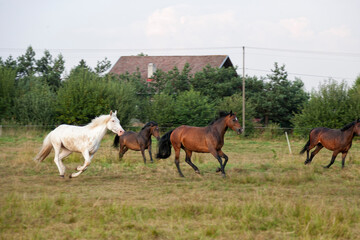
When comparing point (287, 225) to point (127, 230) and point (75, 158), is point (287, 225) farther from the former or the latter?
point (75, 158)

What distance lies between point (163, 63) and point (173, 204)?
34.9 metres

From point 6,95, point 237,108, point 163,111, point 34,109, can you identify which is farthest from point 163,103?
point 6,95

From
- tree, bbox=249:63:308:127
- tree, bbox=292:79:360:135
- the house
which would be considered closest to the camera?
tree, bbox=292:79:360:135

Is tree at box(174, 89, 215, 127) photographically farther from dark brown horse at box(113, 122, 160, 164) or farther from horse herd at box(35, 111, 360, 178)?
horse herd at box(35, 111, 360, 178)

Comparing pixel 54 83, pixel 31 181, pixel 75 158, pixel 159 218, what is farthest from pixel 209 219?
pixel 54 83

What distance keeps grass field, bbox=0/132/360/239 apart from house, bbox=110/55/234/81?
90.4 ft

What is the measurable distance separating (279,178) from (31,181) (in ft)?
18.9

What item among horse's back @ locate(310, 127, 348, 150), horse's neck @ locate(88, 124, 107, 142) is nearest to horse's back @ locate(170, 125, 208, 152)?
horse's neck @ locate(88, 124, 107, 142)

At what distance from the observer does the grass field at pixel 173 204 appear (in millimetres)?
5918

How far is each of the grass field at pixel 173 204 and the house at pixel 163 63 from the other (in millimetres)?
27558

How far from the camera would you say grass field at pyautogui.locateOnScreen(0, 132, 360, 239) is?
19.4ft

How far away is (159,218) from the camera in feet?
21.6

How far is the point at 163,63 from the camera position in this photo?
137 feet

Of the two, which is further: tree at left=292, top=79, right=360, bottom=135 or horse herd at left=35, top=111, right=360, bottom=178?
tree at left=292, top=79, right=360, bottom=135
